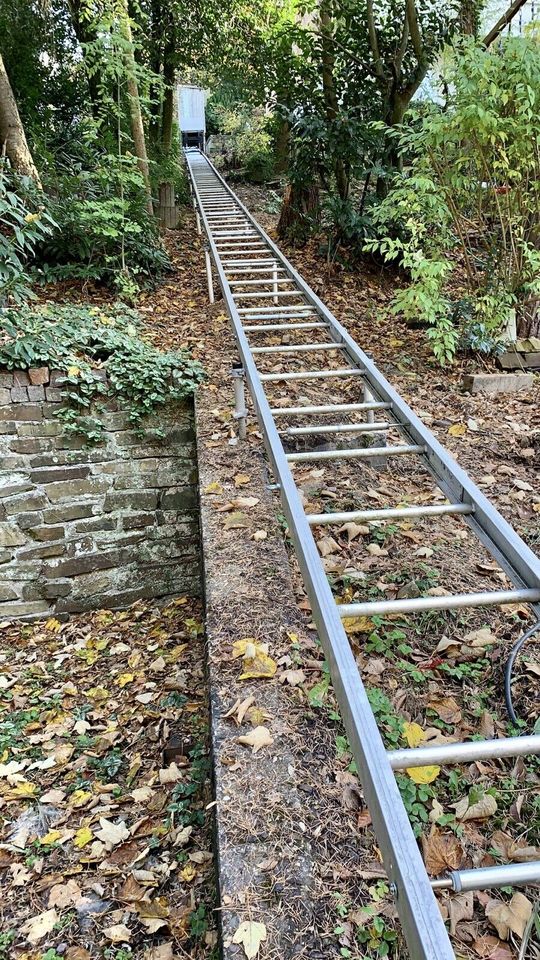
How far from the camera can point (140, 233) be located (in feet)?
24.6

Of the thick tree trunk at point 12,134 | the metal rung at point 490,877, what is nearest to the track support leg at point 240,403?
→ the metal rung at point 490,877

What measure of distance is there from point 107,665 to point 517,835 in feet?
9.63

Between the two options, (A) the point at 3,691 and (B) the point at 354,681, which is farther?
(A) the point at 3,691

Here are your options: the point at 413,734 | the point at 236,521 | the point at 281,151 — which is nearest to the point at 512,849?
the point at 413,734

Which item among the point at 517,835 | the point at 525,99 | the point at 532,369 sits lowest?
the point at 517,835

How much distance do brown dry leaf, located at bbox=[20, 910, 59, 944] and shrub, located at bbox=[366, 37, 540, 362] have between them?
4.63 metres

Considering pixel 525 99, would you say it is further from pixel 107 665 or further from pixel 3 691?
pixel 3 691

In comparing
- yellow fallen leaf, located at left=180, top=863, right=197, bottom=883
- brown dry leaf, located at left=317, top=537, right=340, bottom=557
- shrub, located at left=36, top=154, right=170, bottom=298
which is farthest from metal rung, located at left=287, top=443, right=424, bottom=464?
shrub, located at left=36, top=154, right=170, bottom=298

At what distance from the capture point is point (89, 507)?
16.0 feet

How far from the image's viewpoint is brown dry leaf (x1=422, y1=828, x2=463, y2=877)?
1.78 metres

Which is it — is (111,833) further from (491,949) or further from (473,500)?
(473,500)

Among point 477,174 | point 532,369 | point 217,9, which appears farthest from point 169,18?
point 532,369

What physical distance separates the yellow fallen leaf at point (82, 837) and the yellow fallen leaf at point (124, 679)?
1.06m

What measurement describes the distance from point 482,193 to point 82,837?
5363 mm
